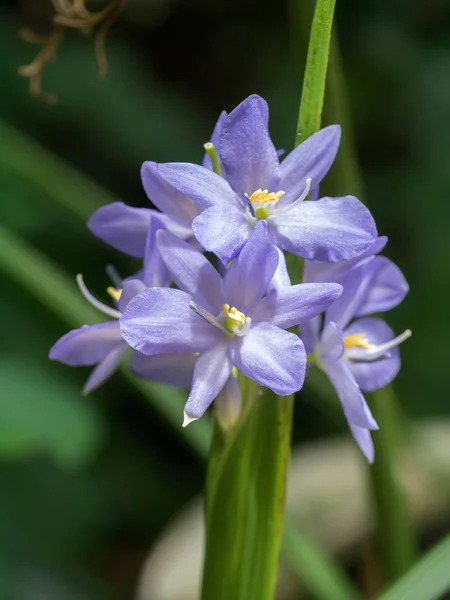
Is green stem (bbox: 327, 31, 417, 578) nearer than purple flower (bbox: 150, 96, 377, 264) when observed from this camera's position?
No

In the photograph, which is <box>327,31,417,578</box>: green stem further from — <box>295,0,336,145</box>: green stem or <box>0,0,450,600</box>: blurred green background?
<box>0,0,450,600</box>: blurred green background

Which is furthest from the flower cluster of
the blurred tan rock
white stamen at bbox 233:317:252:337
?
the blurred tan rock

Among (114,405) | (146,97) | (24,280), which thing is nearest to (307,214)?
(24,280)

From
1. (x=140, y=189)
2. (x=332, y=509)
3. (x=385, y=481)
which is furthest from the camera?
A: (x=140, y=189)

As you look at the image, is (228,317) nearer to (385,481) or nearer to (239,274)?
(239,274)

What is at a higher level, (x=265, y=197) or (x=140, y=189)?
(x=265, y=197)

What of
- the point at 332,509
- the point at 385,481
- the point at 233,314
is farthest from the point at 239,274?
the point at 332,509

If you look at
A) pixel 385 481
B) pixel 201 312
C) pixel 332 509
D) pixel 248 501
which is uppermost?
pixel 201 312
